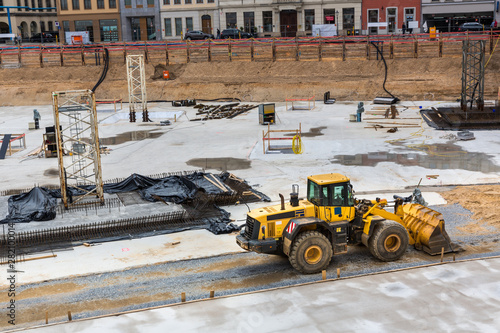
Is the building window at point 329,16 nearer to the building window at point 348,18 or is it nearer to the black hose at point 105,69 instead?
the building window at point 348,18

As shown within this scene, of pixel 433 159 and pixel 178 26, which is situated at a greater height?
pixel 178 26

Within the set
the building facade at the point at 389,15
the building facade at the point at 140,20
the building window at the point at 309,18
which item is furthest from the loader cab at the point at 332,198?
the building facade at the point at 140,20

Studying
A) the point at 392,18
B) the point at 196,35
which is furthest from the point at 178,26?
the point at 392,18

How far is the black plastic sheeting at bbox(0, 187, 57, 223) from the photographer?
2108 cm

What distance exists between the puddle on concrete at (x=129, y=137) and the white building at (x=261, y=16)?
3418cm

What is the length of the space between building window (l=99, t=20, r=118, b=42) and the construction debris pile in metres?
34.2

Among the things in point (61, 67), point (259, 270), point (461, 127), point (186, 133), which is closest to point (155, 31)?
point (61, 67)

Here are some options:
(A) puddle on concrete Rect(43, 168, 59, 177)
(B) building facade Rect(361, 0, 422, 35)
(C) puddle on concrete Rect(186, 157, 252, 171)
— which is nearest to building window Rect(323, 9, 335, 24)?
(B) building facade Rect(361, 0, 422, 35)

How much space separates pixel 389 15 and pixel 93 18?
132ft

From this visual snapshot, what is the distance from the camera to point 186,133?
4025cm

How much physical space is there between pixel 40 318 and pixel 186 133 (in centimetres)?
2676

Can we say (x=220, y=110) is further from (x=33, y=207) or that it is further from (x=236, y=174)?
(x=33, y=207)

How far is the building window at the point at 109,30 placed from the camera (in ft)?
267

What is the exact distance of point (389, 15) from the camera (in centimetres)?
7119
